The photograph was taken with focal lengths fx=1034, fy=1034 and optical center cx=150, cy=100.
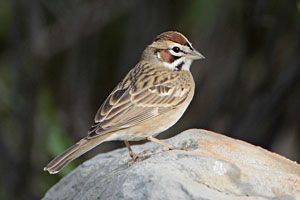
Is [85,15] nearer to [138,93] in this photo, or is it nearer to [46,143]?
[46,143]

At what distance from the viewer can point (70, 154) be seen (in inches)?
279

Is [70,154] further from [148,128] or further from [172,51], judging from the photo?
[172,51]

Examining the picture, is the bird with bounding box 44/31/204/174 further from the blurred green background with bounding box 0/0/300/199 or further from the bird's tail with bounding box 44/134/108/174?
the blurred green background with bounding box 0/0/300/199

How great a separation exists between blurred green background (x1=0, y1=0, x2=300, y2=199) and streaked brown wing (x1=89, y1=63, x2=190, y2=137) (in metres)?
1.95

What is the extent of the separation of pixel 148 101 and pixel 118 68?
374cm

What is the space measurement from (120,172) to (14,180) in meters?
4.22

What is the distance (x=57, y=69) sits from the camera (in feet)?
39.1

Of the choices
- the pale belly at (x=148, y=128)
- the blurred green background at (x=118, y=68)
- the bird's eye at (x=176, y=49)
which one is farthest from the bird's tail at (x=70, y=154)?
the blurred green background at (x=118, y=68)

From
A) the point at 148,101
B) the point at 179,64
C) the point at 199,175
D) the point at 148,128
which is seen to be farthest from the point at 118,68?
the point at 199,175

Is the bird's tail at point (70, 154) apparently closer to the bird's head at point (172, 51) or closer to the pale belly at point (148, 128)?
the pale belly at point (148, 128)

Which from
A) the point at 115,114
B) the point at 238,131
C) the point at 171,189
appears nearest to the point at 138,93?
the point at 115,114

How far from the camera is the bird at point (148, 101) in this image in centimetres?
716

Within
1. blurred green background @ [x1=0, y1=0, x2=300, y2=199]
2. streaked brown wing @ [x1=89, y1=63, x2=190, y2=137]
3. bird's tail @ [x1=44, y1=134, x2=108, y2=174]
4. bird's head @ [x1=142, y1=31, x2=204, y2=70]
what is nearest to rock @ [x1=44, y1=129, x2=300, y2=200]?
bird's tail @ [x1=44, y1=134, x2=108, y2=174]

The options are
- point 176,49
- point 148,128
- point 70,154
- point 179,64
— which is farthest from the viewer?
point 179,64
